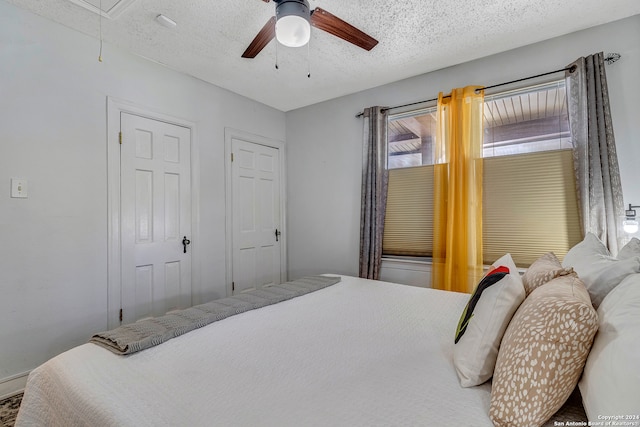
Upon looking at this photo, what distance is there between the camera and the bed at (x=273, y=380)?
0.82 meters

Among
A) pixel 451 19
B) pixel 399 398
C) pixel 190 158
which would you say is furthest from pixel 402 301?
pixel 190 158

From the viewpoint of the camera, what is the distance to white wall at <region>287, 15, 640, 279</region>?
213cm

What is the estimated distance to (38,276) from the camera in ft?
6.74

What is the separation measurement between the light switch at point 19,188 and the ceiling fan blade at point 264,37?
5.72 feet

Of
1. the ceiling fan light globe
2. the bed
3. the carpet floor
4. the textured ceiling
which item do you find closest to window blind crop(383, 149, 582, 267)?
the textured ceiling

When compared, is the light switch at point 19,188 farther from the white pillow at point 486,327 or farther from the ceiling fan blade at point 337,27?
the white pillow at point 486,327

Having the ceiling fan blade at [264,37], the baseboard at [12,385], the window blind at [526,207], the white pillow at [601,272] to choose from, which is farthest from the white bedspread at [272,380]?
the ceiling fan blade at [264,37]

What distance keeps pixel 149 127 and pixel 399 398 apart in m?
2.84

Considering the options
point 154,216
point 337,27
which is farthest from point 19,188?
point 337,27

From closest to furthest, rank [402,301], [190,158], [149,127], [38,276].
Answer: [402,301] < [38,276] < [149,127] < [190,158]

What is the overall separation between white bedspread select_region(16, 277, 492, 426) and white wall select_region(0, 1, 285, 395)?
1231 millimetres

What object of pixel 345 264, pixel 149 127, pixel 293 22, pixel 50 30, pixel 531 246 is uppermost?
pixel 50 30

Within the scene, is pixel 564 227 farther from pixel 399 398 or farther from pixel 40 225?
pixel 40 225

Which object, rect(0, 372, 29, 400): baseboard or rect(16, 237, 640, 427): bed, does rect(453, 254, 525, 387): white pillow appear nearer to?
rect(16, 237, 640, 427): bed
